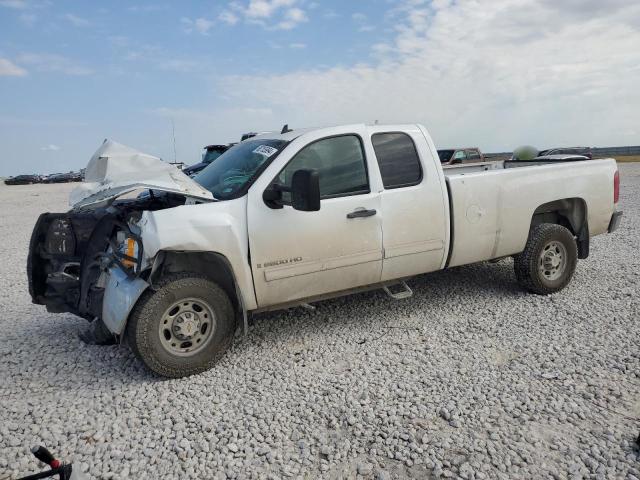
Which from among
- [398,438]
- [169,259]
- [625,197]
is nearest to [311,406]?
[398,438]

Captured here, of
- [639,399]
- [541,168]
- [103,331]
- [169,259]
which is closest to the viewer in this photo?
[639,399]

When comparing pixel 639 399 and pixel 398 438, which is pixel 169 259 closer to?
pixel 398 438

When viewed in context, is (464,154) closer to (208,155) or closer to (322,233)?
(208,155)

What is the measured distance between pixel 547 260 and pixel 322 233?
295 cm

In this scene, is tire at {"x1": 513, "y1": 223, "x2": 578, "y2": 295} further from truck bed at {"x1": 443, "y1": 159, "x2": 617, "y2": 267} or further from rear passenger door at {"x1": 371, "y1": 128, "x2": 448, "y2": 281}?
rear passenger door at {"x1": 371, "y1": 128, "x2": 448, "y2": 281}

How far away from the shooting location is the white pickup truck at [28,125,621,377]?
3.78 m

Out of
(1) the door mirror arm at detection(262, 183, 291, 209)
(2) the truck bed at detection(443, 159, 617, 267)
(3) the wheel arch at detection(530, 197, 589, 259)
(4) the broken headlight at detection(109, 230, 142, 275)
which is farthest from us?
(3) the wheel arch at detection(530, 197, 589, 259)

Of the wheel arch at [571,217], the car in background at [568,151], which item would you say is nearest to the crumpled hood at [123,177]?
the wheel arch at [571,217]

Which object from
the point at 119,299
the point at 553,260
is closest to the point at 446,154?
the point at 553,260

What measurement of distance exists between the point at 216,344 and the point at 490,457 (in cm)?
225

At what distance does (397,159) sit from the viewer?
4.68 metres

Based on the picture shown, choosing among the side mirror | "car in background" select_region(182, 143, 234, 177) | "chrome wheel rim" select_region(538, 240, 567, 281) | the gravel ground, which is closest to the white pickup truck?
the side mirror

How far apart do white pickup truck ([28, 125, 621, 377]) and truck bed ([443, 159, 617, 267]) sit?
0.06 ft

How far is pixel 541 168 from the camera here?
211 inches
